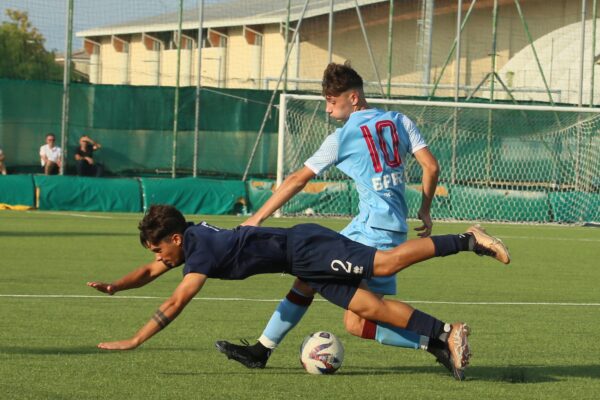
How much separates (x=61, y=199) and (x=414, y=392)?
64.0 feet

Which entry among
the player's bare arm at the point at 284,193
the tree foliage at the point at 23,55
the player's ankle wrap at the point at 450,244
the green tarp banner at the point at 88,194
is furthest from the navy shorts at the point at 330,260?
the tree foliage at the point at 23,55

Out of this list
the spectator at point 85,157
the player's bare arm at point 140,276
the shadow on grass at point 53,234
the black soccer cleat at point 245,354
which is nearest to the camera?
the player's bare arm at point 140,276

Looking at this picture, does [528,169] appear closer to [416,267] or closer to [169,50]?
[416,267]

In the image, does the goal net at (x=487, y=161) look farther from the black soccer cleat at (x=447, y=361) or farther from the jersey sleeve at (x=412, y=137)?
the black soccer cleat at (x=447, y=361)

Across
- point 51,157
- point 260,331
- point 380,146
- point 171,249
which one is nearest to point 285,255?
point 171,249

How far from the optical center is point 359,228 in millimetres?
7461

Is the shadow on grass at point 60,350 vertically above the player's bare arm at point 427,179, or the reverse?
the player's bare arm at point 427,179

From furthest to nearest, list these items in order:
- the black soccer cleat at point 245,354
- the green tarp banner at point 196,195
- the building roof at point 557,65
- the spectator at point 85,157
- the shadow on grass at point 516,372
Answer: the building roof at point 557,65 < the spectator at point 85,157 < the green tarp banner at point 196,195 < the black soccer cleat at point 245,354 < the shadow on grass at point 516,372

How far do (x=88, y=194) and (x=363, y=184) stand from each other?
18619 millimetres

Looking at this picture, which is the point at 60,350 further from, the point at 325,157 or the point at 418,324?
the point at 418,324

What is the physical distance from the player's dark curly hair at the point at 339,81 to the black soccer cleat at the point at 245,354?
5.42 feet

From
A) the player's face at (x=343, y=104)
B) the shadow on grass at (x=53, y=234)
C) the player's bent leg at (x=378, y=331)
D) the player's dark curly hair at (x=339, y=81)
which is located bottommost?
the shadow on grass at (x=53, y=234)

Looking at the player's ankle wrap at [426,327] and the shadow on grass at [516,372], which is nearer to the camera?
the player's ankle wrap at [426,327]

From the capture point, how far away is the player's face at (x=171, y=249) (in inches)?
272
